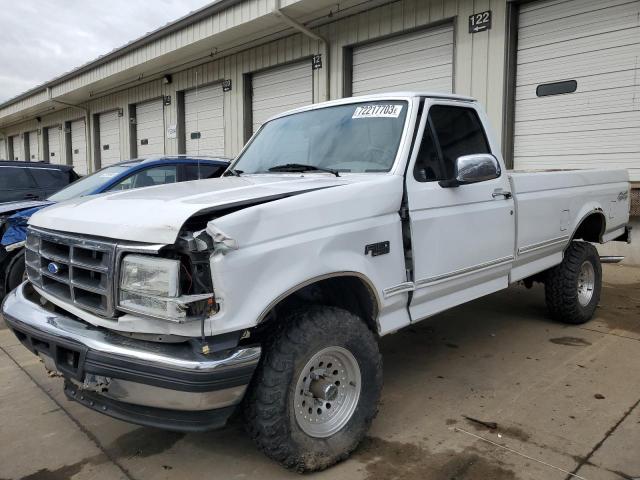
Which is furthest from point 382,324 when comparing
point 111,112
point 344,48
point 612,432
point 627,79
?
point 111,112

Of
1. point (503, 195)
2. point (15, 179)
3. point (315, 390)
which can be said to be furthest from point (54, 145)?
point (315, 390)

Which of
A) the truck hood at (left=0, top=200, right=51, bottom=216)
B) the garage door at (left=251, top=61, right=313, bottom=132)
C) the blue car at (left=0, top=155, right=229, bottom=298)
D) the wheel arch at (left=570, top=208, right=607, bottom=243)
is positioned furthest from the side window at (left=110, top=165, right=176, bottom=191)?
the garage door at (left=251, top=61, right=313, bottom=132)

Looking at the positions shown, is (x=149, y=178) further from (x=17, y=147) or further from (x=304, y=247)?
(x=17, y=147)

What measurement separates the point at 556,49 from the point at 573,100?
0.89 meters

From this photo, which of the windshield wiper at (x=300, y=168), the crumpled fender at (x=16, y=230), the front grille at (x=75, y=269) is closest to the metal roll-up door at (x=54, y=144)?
the crumpled fender at (x=16, y=230)

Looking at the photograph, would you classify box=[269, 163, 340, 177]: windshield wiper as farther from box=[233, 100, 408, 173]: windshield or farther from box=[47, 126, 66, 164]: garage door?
box=[47, 126, 66, 164]: garage door

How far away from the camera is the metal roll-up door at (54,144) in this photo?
83.7 ft

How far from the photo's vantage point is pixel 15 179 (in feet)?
28.7

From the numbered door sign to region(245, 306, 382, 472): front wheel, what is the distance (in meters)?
7.91

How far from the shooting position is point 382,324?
311 centimetres

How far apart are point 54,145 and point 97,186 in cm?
2282

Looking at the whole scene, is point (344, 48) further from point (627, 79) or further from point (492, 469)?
point (492, 469)

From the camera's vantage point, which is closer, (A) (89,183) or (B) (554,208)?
(B) (554,208)

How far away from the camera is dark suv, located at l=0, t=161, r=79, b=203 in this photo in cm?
860
